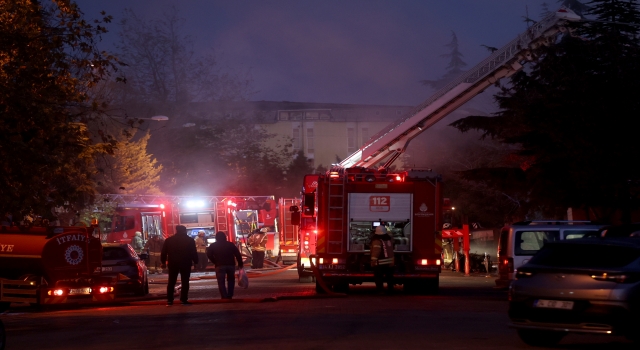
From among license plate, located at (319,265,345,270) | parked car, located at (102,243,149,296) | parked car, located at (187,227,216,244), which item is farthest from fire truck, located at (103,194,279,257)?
license plate, located at (319,265,345,270)

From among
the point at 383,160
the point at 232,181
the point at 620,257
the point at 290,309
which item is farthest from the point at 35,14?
the point at 232,181

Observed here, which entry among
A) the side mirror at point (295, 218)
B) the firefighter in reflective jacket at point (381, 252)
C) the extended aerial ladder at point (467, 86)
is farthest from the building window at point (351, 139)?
the firefighter in reflective jacket at point (381, 252)

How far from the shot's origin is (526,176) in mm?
27469

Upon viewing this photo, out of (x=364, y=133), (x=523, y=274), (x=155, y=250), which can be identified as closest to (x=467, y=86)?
(x=155, y=250)

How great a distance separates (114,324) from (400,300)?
6.45 meters

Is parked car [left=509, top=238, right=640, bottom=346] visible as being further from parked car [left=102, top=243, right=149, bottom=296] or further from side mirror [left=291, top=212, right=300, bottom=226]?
side mirror [left=291, top=212, right=300, bottom=226]

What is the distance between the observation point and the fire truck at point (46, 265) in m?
17.2

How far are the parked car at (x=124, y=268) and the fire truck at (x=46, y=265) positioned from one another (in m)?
2.04

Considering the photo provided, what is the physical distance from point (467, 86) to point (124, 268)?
42.5ft

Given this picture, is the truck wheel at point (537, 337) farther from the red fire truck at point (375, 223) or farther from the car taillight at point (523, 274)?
the red fire truck at point (375, 223)

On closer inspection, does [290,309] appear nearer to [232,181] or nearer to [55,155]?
[55,155]

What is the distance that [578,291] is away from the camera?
9.95 meters

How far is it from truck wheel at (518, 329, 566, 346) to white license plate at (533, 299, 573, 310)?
45cm

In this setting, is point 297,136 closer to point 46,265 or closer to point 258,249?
point 258,249
